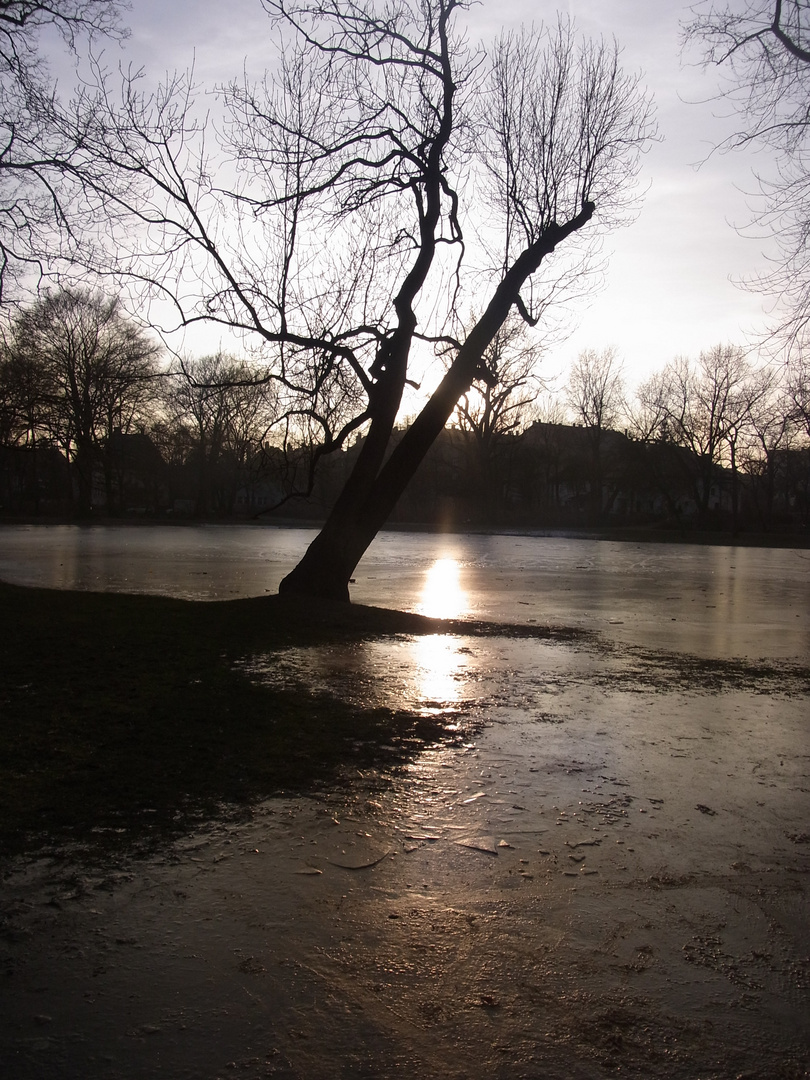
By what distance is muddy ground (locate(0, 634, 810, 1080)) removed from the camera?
7.54ft

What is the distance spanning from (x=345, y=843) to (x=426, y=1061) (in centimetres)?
143

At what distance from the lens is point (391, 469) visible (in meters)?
12.0

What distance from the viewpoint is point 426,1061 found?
7.39ft

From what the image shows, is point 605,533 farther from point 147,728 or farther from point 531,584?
point 147,728

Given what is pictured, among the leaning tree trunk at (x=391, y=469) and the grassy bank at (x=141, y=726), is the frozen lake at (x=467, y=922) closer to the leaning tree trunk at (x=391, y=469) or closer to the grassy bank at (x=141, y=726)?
the grassy bank at (x=141, y=726)

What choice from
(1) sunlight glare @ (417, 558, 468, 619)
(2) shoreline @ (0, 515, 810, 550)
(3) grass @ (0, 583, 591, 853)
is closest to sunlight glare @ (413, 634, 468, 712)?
(3) grass @ (0, 583, 591, 853)

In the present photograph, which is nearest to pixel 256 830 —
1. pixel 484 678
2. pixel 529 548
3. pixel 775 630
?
pixel 484 678

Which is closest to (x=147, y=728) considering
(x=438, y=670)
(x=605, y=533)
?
(x=438, y=670)

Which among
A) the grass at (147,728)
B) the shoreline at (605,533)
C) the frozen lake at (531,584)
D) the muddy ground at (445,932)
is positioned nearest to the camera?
the muddy ground at (445,932)

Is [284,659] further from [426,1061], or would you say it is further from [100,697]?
[426,1061]

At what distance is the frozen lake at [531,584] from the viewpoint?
11.7 m

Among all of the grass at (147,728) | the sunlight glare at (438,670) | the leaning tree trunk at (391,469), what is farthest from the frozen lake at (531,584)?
the grass at (147,728)

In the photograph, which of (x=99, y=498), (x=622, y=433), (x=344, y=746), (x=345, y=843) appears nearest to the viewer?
(x=345, y=843)

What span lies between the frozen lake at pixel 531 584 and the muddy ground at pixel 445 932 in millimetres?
5591
